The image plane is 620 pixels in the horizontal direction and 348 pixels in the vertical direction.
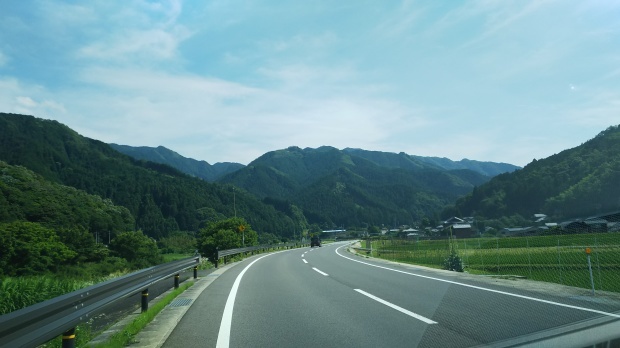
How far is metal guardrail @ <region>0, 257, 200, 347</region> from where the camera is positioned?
3920 mm

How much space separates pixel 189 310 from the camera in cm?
943

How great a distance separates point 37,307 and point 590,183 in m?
25.6

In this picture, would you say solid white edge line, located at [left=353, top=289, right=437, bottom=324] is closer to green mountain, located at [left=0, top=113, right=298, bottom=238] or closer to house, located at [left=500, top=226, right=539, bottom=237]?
house, located at [left=500, top=226, right=539, bottom=237]

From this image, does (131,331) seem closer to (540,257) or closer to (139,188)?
(540,257)

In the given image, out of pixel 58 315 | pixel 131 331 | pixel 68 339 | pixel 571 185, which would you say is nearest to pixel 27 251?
pixel 131 331

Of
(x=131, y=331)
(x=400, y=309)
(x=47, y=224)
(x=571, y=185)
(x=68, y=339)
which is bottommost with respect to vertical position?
(x=400, y=309)

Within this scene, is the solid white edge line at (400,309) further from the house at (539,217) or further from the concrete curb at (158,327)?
the house at (539,217)

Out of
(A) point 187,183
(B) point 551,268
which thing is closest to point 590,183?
(B) point 551,268

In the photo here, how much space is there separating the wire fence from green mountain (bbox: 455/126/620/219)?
242 centimetres

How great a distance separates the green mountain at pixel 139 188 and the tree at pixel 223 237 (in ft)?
253

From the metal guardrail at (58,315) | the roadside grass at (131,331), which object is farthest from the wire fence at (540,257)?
the metal guardrail at (58,315)

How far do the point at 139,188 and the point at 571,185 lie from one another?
156241 mm

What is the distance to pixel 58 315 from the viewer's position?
4.96m

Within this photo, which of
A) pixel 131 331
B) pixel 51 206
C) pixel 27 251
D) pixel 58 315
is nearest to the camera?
pixel 58 315
